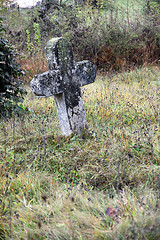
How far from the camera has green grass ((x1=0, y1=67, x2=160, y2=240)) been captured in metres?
1.59

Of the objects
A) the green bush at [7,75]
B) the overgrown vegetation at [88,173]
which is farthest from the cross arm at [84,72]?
the green bush at [7,75]

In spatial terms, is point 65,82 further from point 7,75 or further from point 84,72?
point 7,75

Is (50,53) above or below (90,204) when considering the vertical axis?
above

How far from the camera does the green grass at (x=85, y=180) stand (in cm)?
159

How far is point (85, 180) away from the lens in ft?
7.67

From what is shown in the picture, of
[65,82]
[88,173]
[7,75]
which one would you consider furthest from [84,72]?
[88,173]

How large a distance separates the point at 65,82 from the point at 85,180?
1416 millimetres

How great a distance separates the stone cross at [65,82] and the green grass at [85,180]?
27 centimetres

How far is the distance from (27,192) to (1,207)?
0.90 ft

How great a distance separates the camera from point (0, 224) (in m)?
1.72

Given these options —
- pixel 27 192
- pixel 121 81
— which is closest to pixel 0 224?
pixel 27 192

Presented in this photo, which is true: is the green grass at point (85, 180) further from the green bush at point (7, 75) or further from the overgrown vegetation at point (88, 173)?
the green bush at point (7, 75)

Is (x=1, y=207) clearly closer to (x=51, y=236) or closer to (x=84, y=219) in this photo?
(x=51, y=236)

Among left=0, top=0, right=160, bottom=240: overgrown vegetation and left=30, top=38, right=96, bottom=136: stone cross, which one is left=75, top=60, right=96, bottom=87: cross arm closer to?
left=30, top=38, right=96, bottom=136: stone cross
